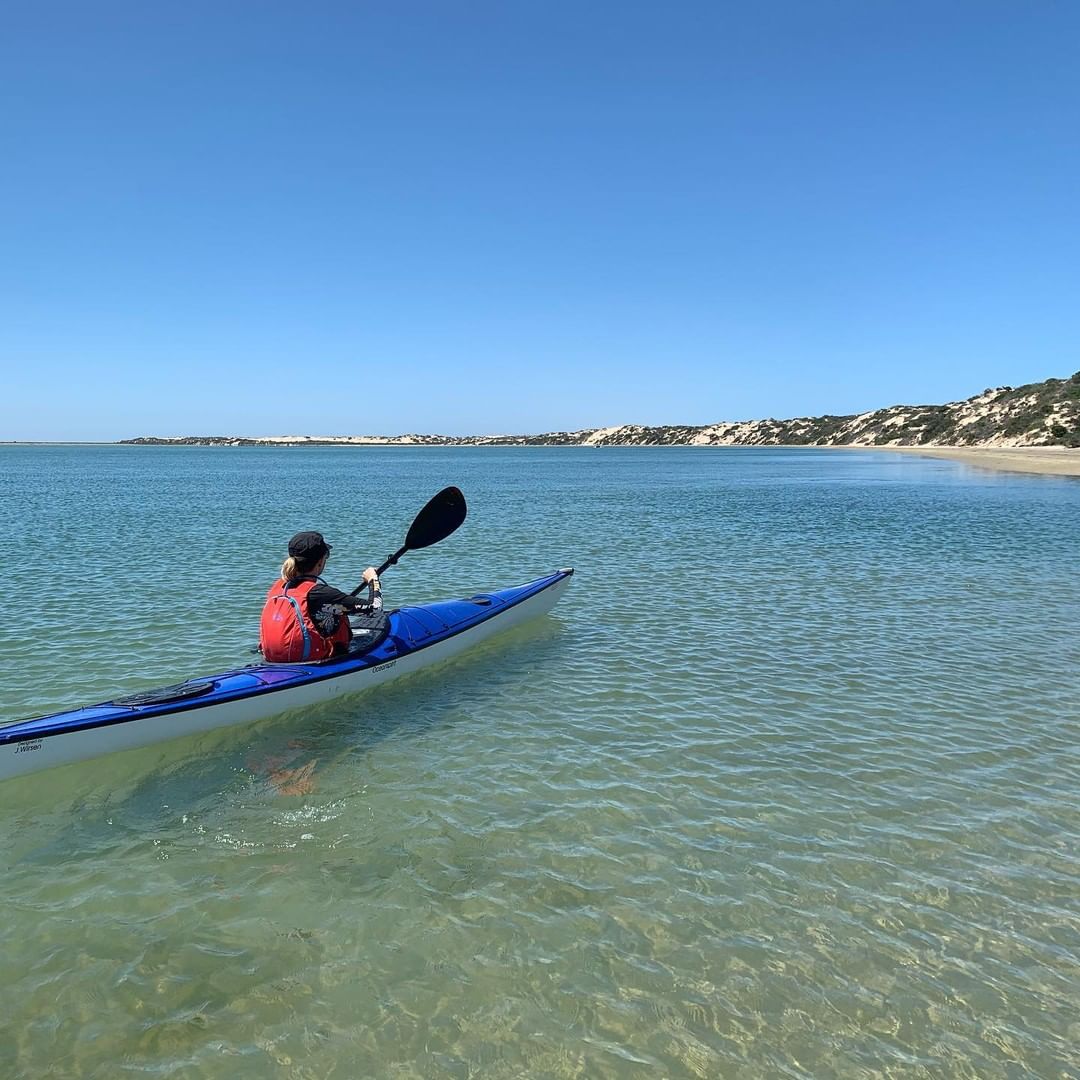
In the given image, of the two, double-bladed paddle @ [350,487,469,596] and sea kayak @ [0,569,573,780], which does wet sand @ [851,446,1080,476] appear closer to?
double-bladed paddle @ [350,487,469,596]

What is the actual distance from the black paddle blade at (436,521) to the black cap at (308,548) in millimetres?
3700

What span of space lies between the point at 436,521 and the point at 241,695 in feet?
17.2

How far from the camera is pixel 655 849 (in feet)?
19.9

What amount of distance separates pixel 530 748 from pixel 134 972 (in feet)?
13.9

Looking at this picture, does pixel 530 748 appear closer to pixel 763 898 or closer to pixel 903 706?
pixel 763 898

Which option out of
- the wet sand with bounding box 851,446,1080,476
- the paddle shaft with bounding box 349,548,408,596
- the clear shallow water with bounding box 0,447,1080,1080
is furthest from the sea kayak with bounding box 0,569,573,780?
the wet sand with bounding box 851,446,1080,476

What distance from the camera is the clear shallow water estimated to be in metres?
4.21

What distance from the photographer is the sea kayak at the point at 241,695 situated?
6762mm

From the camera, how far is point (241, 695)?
26.4 ft

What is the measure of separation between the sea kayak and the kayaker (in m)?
0.21

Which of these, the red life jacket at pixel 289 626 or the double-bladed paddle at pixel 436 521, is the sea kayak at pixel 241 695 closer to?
the red life jacket at pixel 289 626

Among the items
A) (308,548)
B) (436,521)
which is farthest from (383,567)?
(308,548)

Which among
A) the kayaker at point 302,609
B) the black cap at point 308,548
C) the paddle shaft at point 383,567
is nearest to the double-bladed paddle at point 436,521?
the paddle shaft at point 383,567

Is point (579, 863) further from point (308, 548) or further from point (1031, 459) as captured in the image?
point (1031, 459)
